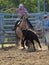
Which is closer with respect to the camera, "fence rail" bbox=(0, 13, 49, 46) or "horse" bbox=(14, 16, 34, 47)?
"horse" bbox=(14, 16, 34, 47)

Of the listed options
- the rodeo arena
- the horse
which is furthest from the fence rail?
the horse

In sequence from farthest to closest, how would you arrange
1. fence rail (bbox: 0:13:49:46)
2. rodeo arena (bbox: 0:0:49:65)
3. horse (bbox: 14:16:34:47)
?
1. fence rail (bbox: 0:13:49:46)
2. horse (bbox: 14:16:34:47)
3. rodeo arena (bbox: 0:0:49:65)

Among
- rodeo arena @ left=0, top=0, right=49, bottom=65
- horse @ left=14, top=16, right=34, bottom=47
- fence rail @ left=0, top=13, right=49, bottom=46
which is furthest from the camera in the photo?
fence rail @ left=0, top=13, right=49, bottom=46

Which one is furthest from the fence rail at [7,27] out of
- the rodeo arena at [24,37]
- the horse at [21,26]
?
the horse at [21,26]

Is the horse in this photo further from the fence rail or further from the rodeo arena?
the fence rail

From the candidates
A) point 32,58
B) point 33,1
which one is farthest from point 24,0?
point 32,58

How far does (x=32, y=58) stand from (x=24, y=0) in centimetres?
2630

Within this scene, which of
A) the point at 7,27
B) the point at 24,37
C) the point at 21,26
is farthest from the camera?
the point at 7,27

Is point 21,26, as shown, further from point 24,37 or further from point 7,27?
point 7,27

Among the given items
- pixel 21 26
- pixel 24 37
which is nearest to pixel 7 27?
pixel 21 26

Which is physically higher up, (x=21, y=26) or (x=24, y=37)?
(x=21, y=26)

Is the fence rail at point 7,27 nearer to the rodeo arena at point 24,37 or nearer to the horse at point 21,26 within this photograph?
the rodeo arena at point 24,37

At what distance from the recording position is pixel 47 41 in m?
12.1

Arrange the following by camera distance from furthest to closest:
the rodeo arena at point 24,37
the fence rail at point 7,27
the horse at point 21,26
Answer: the fence rail at point 7,27 → the horse at point 21,26 → the rodeo arena at point 24,37
